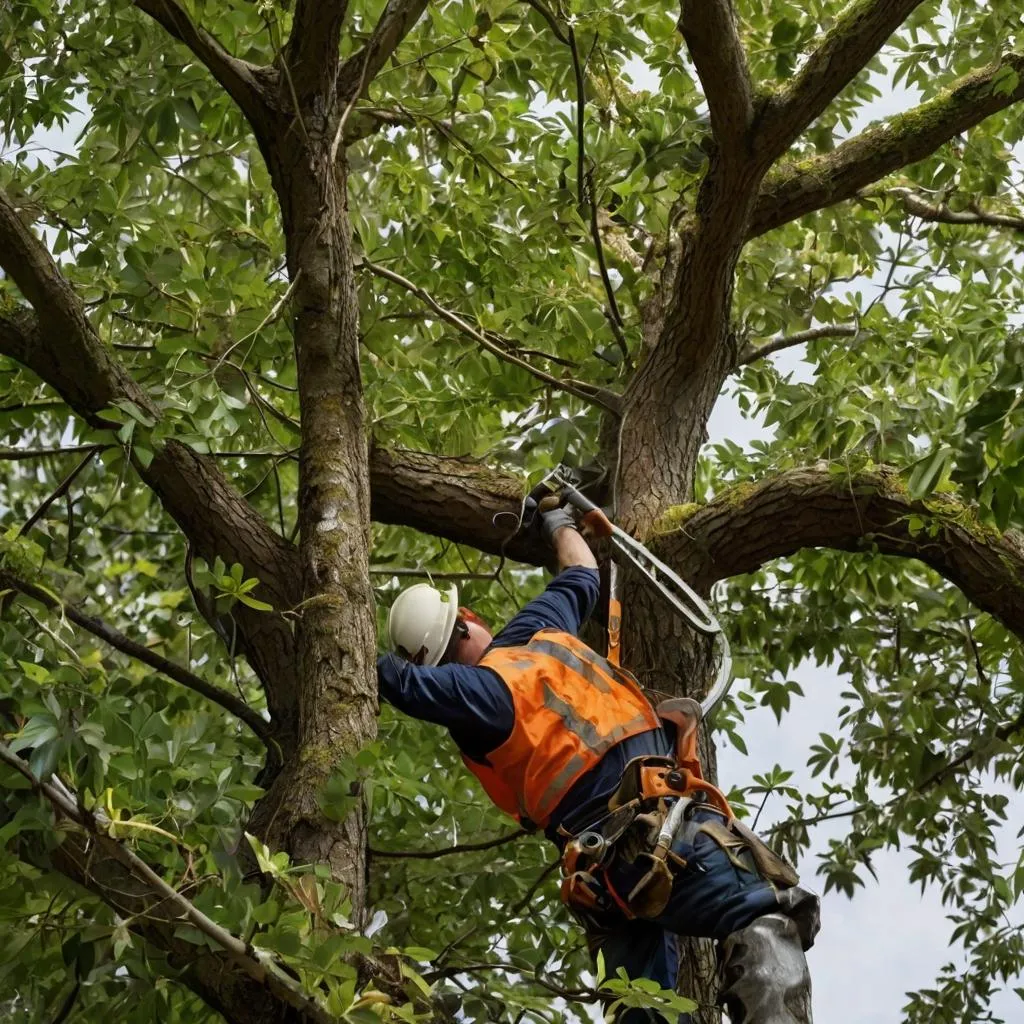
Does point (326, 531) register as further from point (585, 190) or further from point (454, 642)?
point (585, 190)

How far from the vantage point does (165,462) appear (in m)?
3.78

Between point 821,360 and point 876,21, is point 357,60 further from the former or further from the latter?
point 821,360

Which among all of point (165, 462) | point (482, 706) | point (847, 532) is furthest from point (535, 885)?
point (165, 462)

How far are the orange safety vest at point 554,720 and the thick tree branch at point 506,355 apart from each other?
1.42 metres

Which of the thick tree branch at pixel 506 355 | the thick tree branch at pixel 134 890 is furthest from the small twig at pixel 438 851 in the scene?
the thick tree branch at pixel 506 355

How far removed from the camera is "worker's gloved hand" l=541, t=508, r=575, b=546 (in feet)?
13.7

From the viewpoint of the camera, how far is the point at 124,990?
2.76 metres

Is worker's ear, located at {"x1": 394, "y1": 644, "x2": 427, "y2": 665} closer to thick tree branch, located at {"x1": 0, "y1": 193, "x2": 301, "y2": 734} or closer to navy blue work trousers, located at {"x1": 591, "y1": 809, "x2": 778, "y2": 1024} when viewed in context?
thick tree branch, located at {"x1": 0, "y1": 193, "x2": 301, "y2": 734}

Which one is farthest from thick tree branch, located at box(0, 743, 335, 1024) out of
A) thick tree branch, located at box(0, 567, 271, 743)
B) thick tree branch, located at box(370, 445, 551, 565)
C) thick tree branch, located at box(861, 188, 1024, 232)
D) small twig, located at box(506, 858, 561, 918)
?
thick tree branch, located at box(861, 188, 1024, 232)

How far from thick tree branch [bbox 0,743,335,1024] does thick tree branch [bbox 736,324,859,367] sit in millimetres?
3523

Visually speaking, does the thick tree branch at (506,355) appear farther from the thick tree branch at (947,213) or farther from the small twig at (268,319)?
the thick tree branch at (947,213)

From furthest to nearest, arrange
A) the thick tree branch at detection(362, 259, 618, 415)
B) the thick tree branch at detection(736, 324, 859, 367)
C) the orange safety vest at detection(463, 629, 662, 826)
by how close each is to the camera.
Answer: the thick tree branch at detection(736, 324, 859, 367) → the thick tree branch at detection(362, 259, 618, 415) → the orange safety vest at detection(463, 629, 662, 826)

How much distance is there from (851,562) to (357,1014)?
10.1 feet

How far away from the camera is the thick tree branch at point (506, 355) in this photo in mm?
4727
